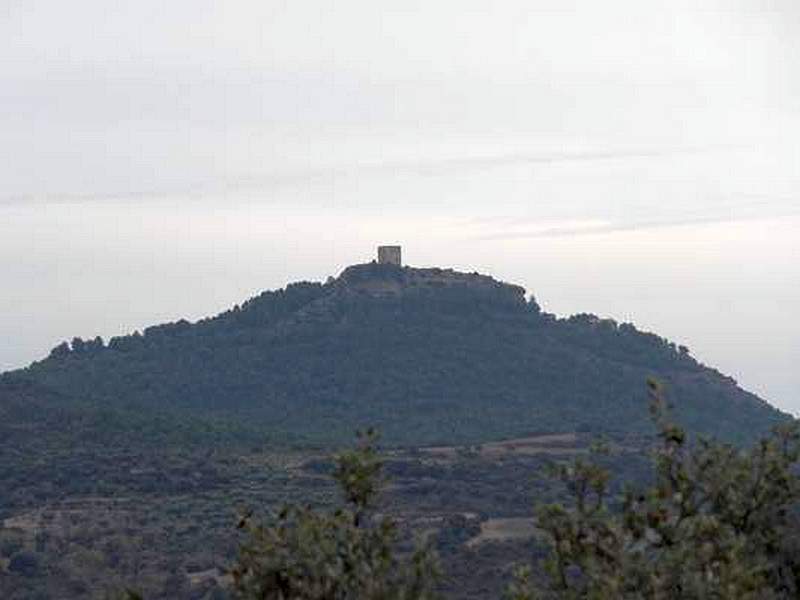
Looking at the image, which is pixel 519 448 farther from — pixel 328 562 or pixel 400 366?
pixel 328 562

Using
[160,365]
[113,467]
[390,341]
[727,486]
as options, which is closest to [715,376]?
[390,341]

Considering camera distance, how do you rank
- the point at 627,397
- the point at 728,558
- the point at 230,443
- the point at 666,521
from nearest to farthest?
the point at 728,558
the point at 666,521
the point at 230,443
the point at 627,397

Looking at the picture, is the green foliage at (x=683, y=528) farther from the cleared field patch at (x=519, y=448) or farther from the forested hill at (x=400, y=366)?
the forested hill at (x=400, y=366)

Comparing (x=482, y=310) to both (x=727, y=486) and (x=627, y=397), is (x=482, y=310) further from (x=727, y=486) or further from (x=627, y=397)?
(x=727, y=486)

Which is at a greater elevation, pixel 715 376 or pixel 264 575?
pixel 715 376

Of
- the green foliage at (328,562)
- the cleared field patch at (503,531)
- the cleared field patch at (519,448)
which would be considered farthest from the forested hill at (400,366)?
the green foliage at (328,562)

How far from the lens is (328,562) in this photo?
13430mm

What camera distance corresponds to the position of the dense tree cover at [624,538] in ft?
42.5

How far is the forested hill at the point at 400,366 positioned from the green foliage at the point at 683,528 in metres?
80.2

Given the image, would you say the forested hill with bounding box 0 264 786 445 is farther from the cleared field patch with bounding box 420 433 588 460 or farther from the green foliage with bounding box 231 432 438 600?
the green foliage with bounding box 231 432 438 600

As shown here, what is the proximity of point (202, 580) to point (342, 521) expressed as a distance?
4002cm

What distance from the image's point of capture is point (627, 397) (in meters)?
102

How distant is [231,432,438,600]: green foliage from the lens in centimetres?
1336

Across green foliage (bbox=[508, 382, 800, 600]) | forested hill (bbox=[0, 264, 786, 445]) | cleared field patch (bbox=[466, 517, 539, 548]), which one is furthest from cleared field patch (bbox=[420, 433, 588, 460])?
green foliage (bbox=[508, 382, 800, 600])
